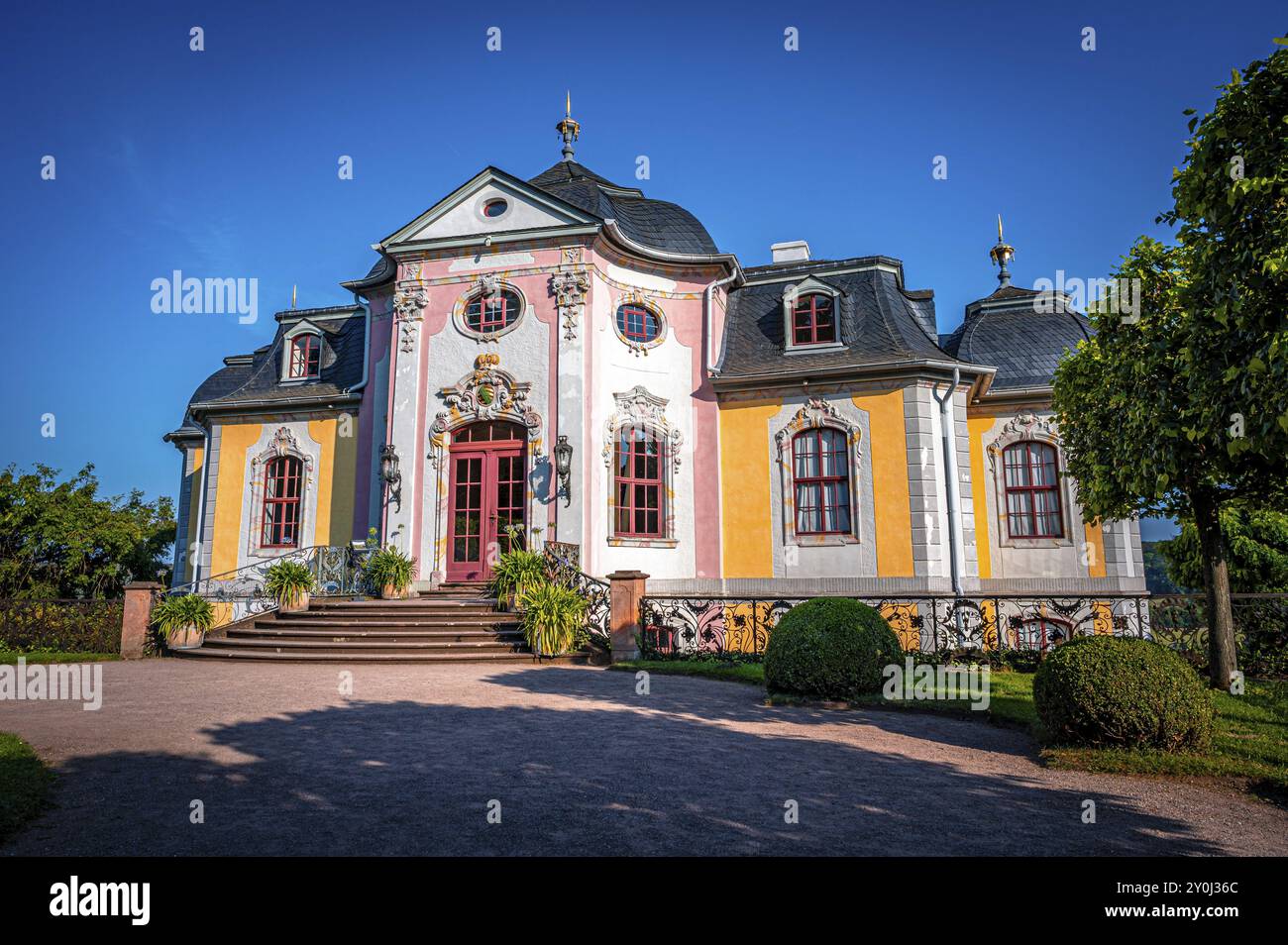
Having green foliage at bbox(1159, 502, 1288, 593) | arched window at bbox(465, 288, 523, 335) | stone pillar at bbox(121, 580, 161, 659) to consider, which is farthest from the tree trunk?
stone pillar at bbox(121, 580, 161, 659)

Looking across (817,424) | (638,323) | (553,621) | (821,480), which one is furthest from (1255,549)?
(638,323)

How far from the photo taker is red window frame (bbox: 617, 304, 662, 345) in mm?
17438

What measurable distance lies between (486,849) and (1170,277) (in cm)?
1031

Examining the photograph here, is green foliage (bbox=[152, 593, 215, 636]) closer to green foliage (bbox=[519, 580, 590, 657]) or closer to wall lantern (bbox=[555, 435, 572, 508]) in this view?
green foliage (bbox=[519, 580, 590, 657])

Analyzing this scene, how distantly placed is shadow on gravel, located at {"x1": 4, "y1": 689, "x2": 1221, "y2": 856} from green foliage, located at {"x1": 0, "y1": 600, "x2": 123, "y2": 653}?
9.16 m

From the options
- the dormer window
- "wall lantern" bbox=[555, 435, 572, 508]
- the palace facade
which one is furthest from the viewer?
the dormer window

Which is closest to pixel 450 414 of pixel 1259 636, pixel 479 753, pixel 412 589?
pixel 412 589

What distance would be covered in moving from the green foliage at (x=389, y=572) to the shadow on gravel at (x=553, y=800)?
818cm

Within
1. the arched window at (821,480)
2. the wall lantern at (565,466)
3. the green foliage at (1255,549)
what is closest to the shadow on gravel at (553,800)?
the wall lantern at (565,466)

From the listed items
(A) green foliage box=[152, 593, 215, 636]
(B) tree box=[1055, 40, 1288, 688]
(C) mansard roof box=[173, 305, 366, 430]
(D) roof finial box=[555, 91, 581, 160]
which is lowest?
(A) green foliage box=[152, 593, 215, 636]

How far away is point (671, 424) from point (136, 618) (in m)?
10.6

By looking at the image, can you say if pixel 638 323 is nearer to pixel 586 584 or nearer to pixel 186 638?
pixel 586 584

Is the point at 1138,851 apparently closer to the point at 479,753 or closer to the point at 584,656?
the point at 479,753

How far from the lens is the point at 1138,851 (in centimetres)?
402
